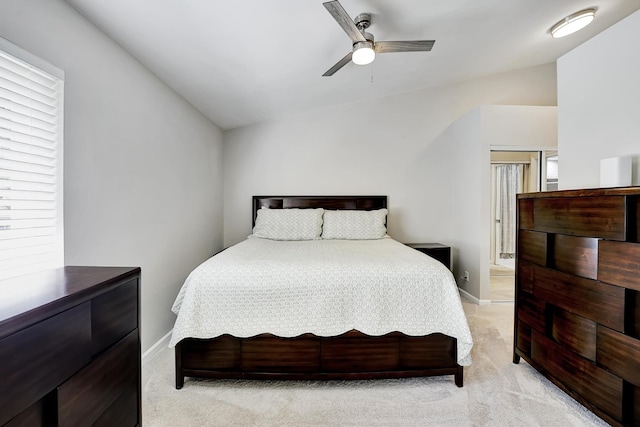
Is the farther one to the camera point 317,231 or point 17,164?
point 317,231

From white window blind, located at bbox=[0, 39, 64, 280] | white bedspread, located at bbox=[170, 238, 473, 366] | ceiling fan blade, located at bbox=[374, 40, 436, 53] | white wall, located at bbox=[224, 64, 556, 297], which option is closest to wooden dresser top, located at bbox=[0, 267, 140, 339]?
white window blind, located at bbox=[0, 39, 64, 280]

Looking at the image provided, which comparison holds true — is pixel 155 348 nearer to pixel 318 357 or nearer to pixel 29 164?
pixel 318 357

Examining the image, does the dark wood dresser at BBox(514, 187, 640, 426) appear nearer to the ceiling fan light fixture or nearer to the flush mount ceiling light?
the ceiling fan light fixture

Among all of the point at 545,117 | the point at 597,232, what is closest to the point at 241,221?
the point at 597,232

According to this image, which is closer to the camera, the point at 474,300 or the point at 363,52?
the point at 363,52

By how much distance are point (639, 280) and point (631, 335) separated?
276mm

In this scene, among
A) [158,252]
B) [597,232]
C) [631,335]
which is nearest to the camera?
[631,335]

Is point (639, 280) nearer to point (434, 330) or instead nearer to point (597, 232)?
point (597, 232)

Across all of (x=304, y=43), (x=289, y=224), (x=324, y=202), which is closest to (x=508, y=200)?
(x=324, y=202)

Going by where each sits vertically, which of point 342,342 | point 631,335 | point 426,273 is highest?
point 426,273

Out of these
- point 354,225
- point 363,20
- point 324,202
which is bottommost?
point 354,225

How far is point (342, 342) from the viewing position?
1.82 metres

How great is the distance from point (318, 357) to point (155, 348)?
4.59 feet

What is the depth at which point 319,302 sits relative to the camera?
1.80 metres
